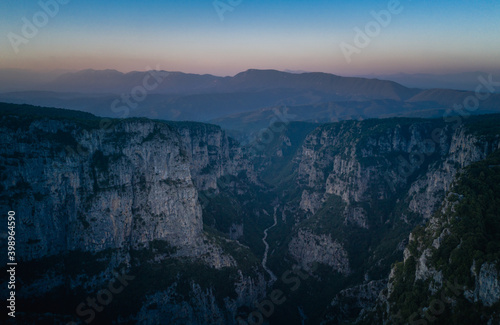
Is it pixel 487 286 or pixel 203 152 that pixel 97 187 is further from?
pixel 487 286

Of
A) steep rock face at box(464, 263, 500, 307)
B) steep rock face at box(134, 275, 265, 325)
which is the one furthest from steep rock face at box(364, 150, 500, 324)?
steep rock face at box(134, 275, 265, 325)

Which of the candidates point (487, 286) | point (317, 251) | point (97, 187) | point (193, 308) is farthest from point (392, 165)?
point (97, 187)

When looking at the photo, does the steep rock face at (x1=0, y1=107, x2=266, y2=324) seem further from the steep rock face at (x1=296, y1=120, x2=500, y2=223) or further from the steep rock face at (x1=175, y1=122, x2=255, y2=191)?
the steep rock face at (x1=296, y1=120, x2=500, y2=223)

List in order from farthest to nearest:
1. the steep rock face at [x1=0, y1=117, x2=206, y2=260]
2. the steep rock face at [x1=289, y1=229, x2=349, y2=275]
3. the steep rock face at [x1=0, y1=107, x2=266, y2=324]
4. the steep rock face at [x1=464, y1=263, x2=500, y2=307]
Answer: the steep rock face at [x1=289, y1=229, x2=349, y2=275] → the steep rock face at [x1=0, y1=117, x2=206, y2=260] → the steep rock face at [x1=0, y1=107, x2=266, y2=324] → the steep rock face at [x1=464, y1=263, x2=500, y2=307]

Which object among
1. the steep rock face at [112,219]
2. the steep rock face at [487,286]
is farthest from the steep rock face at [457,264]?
the steep rock face at [112,219]

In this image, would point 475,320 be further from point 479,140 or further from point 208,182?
point 208,182

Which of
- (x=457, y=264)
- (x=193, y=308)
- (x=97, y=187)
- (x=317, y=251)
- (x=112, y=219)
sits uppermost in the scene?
(x=97, y=187)

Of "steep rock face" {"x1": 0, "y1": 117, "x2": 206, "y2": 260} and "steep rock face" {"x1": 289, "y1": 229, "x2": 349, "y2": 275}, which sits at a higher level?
"steep rock face" {"x1": 0, "y1": 117, "x2": 206, "y2": 260}

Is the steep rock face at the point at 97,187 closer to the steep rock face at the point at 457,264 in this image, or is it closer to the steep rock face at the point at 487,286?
the steep rock face at the point at 457,264

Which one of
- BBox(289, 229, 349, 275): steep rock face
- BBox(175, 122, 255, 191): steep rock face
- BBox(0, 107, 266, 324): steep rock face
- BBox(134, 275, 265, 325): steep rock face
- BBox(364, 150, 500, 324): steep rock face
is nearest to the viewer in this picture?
BBox(364, 150, 500, 324): steep rock face
